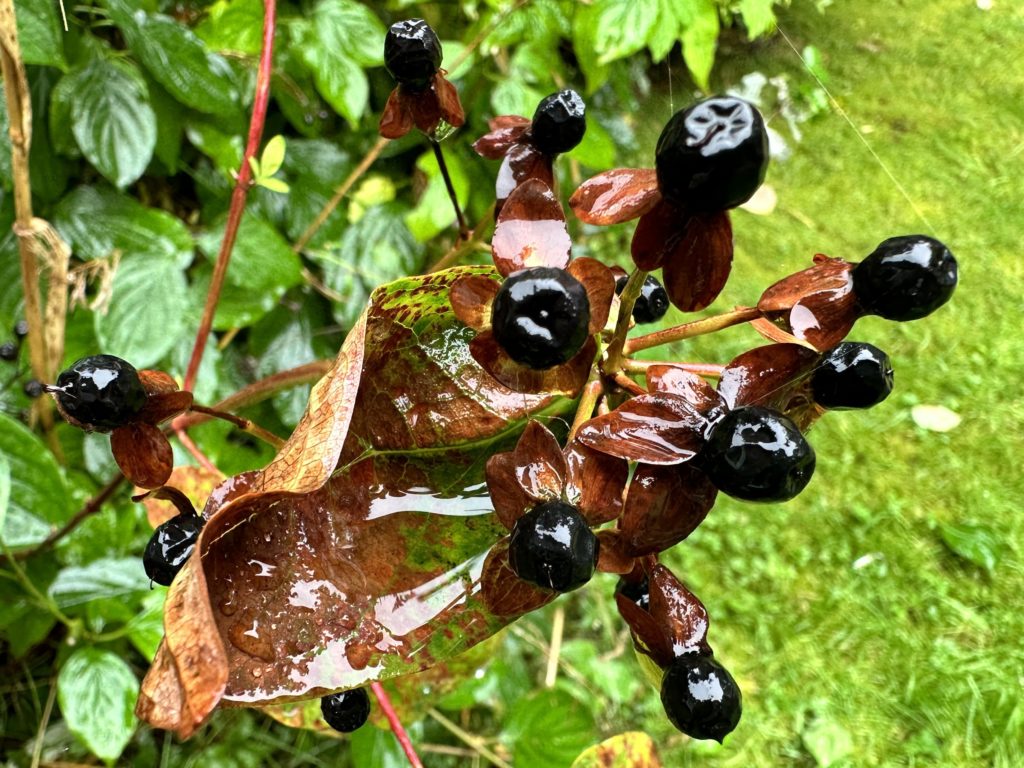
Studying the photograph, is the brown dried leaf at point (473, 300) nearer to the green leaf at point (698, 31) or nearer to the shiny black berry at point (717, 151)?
the shiny black berry at point (717, 151)

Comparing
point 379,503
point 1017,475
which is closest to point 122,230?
point 379,503

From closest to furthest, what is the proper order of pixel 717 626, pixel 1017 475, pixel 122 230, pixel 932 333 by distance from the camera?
pixel 122 230 < pixel 717 626 < pixel 1017 475 < pixel 932 333

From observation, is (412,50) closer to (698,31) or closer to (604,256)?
(698,31)

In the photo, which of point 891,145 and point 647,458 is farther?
point 891,145

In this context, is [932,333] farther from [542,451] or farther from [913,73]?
[542,451]

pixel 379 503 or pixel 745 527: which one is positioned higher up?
pixel 379 503

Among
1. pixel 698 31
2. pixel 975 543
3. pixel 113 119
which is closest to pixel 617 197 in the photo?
pixel 113 119

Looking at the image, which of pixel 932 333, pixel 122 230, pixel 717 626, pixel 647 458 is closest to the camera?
pixel 647 458

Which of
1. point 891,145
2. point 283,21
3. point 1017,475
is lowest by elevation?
point 1017,475
